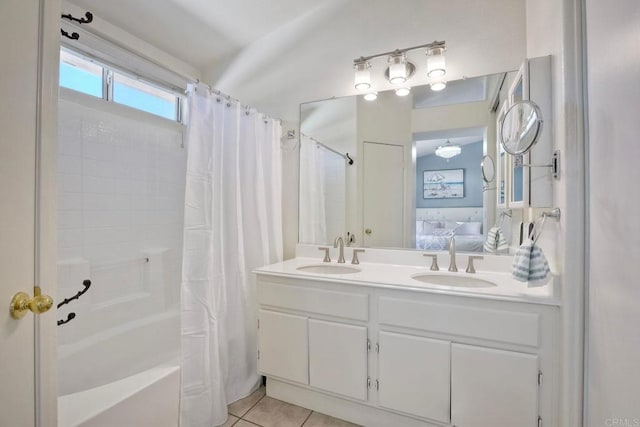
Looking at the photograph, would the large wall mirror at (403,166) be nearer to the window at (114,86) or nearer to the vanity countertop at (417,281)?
the vanity countertop at (417,281)

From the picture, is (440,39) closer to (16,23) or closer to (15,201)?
(16,23)

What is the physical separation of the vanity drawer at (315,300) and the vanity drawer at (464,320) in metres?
0.12

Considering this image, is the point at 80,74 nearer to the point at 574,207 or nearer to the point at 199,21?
the point at 199,21

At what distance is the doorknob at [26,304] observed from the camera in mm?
666

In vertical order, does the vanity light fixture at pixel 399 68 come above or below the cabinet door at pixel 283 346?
above

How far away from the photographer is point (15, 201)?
2.21 ft

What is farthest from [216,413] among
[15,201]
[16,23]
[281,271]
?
[16,23]

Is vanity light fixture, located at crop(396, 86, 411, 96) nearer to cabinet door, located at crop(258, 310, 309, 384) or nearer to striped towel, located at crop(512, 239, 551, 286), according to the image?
striped towel, located at crop(512, 239, 551, 286)

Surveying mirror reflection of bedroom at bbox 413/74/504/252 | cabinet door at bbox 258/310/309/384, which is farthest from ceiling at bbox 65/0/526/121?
cabinet door at bbox 258/310/309/384

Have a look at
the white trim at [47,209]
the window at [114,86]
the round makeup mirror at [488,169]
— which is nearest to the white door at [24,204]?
the white trim at [47,209]

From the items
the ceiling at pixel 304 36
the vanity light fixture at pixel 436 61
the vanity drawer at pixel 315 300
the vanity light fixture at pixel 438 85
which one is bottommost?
the vanity drawer at pixel 315 300

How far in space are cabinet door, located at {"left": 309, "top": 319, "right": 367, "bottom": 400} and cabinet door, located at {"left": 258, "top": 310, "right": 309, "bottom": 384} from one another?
0.05m

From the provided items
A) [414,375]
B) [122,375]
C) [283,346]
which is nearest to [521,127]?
[414,375]

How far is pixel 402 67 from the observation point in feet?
6.20
